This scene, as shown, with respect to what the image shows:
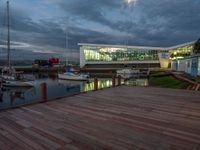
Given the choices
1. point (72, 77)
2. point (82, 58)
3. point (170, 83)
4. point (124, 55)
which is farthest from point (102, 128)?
point (124, 55)

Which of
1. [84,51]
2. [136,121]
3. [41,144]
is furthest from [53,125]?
[84,51]

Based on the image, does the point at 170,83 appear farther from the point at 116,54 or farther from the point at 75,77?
the point at 116,54

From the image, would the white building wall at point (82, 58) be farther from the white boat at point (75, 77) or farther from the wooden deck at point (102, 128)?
the wooden deck at point (102, 128)

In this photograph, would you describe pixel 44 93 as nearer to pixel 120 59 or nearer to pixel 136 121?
pixel 136 121

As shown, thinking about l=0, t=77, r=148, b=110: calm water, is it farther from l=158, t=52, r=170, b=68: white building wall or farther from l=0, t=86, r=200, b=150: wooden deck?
l=158, t=52, r=170, b=68: white building wall

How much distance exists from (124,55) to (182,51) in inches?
634

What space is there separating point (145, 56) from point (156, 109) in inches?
1809

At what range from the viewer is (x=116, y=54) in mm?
49625

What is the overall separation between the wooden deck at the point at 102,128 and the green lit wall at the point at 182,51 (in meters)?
42.0

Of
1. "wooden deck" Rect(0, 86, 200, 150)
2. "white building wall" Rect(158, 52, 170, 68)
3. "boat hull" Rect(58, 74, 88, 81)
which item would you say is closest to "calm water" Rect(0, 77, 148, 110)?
"wooden deck" Rect(0, 86, 200, 150)

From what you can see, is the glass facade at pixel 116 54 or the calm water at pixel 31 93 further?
the glass facade at pixel 116 54

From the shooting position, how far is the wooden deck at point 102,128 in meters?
2.93

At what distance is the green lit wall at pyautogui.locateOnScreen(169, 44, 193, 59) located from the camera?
41.5m

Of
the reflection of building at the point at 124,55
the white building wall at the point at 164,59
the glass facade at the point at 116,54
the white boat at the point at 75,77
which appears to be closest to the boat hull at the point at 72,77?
the white boat at the point at 75,77
